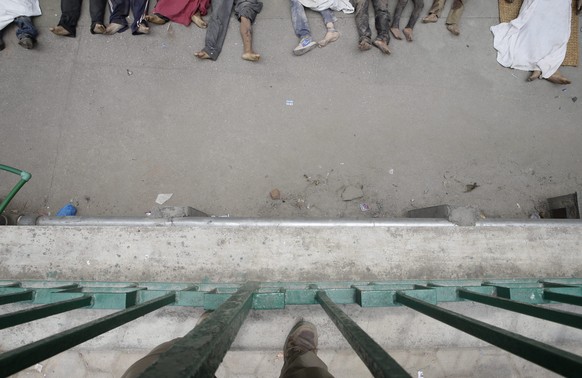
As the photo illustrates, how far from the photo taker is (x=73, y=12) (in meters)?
3.55

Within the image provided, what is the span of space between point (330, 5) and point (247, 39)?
1.07 meters

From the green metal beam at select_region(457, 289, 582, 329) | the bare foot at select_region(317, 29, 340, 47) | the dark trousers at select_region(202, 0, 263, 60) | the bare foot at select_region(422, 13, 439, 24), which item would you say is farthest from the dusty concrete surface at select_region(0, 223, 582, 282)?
the bare foot at select_region(422, 13, 439, 24)

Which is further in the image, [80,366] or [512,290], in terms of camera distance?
[80,366]

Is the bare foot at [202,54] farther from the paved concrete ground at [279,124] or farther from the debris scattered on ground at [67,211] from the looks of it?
the debris scattered on ground at [67,211]

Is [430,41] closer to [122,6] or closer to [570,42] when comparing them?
[570,42]

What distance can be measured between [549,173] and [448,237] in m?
2.13

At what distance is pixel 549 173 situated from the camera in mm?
3510

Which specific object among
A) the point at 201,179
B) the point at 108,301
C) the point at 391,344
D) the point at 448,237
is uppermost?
the point at 201,179

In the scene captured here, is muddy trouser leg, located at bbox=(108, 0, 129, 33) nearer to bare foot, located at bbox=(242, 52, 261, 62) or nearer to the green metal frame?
bare foot, located at bbox=(242, 52, 261, 62)

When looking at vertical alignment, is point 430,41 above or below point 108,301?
above

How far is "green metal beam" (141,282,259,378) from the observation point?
0.67 m

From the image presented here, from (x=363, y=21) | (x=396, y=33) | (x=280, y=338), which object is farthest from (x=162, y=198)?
(x=396, y=33)

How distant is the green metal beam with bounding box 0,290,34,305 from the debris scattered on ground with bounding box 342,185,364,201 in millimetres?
2663

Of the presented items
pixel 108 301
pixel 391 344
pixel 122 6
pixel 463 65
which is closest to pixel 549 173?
pixel 463 65
